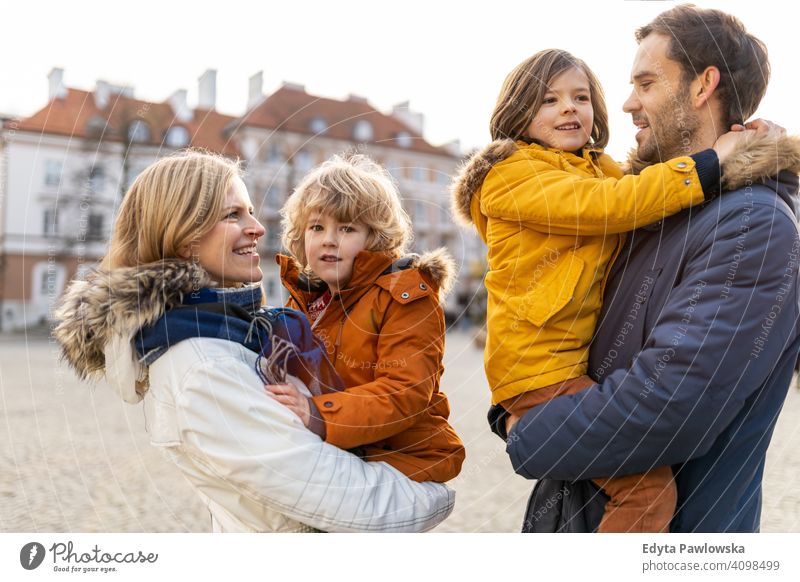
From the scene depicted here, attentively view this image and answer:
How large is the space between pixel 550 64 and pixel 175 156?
943 millimetres

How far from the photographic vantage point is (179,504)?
4922 mm

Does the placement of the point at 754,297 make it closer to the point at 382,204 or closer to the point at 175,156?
the point at 382,204

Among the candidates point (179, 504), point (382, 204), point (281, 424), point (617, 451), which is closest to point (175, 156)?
point (382, 204)

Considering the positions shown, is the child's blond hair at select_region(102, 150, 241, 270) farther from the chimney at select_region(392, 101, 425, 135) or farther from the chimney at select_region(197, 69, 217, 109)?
the chimney at select_region(392, 101, 425, 135)

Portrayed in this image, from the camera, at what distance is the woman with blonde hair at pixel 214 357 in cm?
151

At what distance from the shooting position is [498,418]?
1.84 meters

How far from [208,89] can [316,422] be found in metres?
1.28

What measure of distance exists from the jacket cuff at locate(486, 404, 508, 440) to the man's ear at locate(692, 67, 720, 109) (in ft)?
2.87

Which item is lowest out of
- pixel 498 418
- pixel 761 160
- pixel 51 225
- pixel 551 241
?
pixel 498 418

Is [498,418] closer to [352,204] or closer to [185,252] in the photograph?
[352,204]

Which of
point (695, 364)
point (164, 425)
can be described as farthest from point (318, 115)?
point (695, 364)

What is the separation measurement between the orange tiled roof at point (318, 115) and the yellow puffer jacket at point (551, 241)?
0.72 m

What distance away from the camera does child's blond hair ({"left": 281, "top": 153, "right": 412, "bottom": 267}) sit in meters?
1.89

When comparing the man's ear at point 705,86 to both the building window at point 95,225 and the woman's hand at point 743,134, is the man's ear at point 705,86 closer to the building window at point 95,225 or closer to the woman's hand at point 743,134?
the woman's hand at point 743,134
